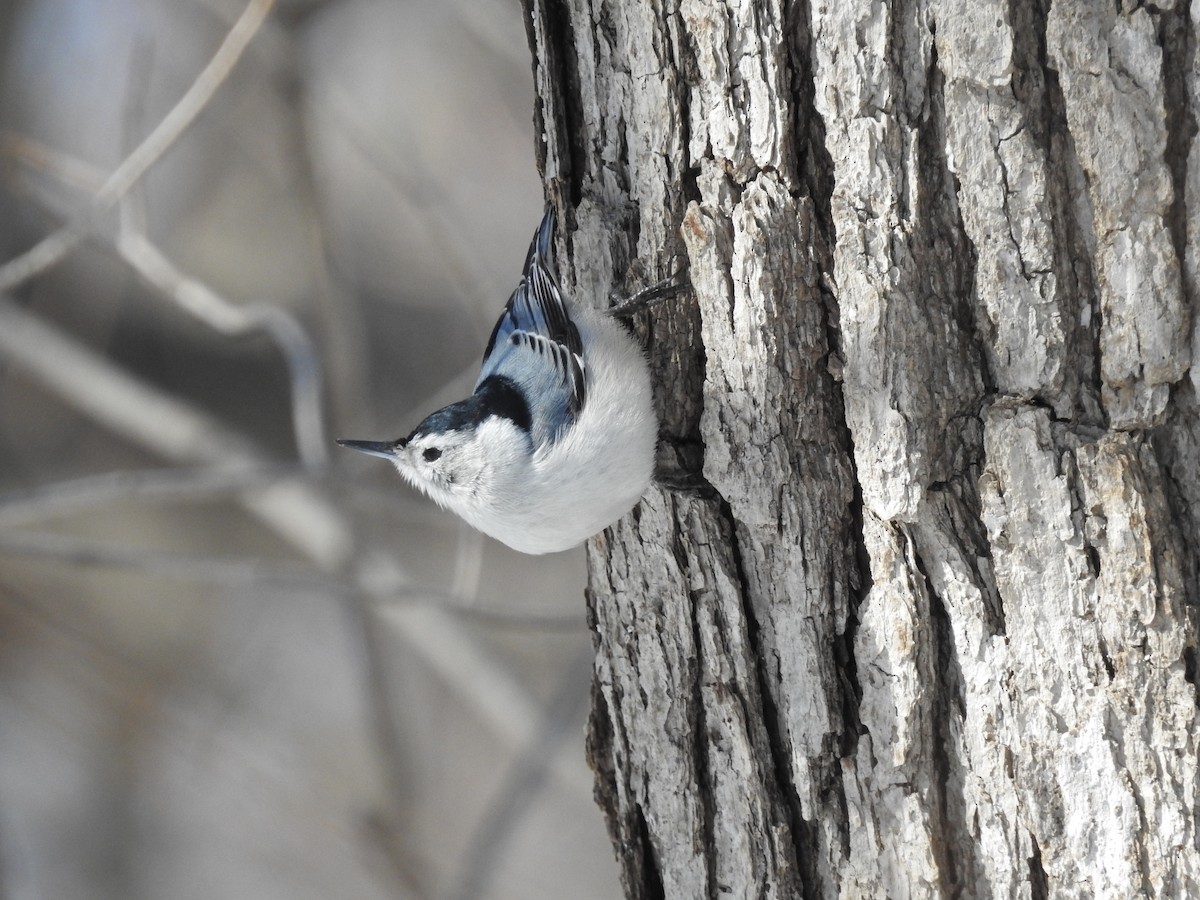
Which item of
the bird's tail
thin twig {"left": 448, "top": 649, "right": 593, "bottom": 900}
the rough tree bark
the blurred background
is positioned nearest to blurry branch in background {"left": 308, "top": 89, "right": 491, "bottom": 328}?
the blurred background

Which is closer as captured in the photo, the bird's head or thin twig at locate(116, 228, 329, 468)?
the bird's head

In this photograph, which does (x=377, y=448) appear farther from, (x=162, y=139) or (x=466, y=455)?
(x=162, y=139)

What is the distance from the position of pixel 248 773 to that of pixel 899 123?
9.28ft

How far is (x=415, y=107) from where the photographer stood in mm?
3969

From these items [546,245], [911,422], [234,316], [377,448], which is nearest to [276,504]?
[234,316]

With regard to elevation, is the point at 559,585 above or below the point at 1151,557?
above

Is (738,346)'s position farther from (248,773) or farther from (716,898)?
(248,773)

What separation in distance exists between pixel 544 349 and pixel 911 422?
0.52 m

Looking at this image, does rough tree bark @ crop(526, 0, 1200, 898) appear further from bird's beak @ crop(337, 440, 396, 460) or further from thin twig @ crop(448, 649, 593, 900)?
thin twig @ crop(448, 649, 593, 900)

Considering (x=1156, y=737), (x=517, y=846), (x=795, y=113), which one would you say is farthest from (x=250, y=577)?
(x=517, y=846)

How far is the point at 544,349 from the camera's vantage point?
1316 millimetres

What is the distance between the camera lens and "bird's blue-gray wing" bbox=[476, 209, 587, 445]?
1266 mm

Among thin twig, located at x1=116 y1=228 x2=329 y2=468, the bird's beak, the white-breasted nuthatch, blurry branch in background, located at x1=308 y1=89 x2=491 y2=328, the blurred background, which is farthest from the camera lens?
the blurred background

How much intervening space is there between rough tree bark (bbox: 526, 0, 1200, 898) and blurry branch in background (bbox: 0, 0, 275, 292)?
94 cm
